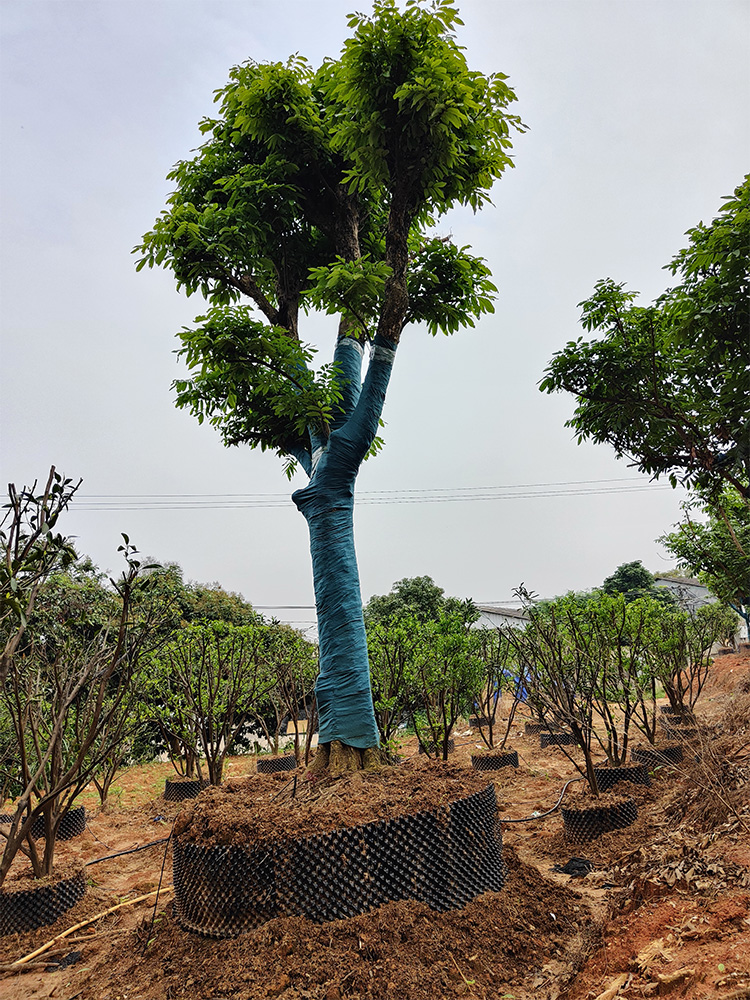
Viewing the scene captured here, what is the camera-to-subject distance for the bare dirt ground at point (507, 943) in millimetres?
2463

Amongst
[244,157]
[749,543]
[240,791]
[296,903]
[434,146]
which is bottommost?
[296,903]

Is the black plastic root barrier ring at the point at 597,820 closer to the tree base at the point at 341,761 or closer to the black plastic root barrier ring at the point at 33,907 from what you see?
the tree base at the point at 341,761

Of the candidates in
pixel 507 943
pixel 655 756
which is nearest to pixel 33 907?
pixel 507 943

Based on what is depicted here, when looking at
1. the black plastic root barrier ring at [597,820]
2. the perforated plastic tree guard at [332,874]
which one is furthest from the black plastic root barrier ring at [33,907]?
the black plastic root barrier ring at [597,820]

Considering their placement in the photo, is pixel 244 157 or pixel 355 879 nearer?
pixel 355 879

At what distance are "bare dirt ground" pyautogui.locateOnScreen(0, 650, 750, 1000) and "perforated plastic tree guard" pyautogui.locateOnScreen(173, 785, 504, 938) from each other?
0.28ft

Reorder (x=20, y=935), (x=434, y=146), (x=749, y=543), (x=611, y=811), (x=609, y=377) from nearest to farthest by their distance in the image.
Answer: (x=20, y=935)
(x=434, y=146)
(x=611, y=811)
(x=609, y=377)
(x=749, y=543)

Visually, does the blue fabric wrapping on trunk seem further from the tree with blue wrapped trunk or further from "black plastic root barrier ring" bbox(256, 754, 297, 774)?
"black plastic root barrier ring" bbox(256, 754, 297, 774)

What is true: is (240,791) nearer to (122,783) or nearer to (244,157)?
(244,157)

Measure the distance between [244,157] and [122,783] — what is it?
11.2 meters

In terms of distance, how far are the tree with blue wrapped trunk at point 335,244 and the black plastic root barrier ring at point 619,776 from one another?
3547mm

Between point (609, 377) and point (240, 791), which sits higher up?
point (609, 377)

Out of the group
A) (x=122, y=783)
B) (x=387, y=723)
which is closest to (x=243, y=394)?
(x=387, y=723)

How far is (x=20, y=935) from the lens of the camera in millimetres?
4156
